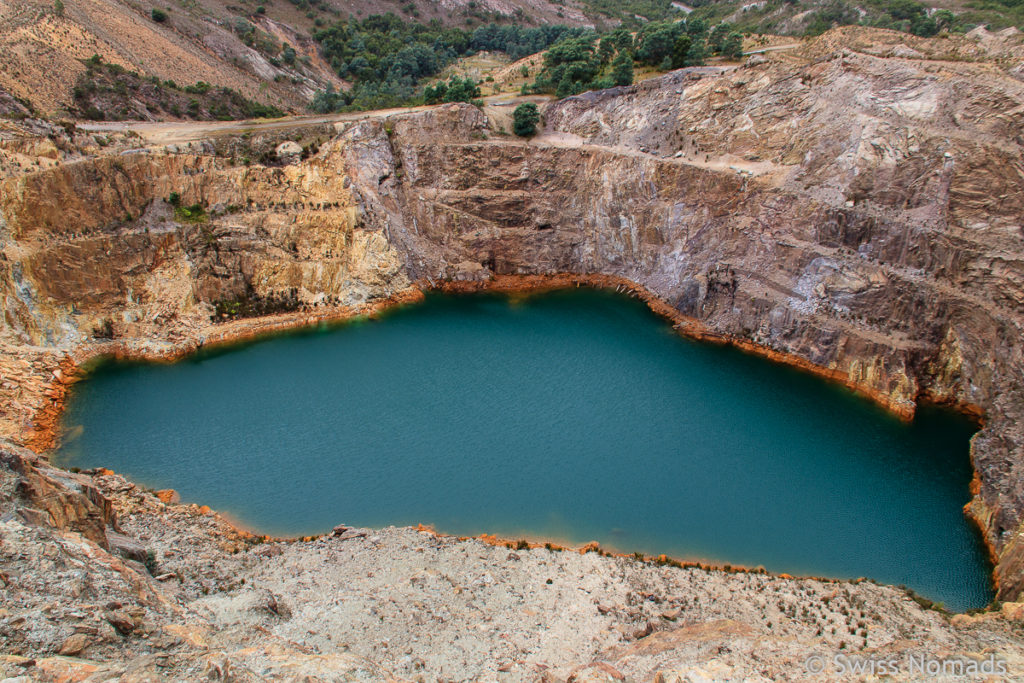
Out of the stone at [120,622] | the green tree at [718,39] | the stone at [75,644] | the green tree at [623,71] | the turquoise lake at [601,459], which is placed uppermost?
the green tree at [718,39]

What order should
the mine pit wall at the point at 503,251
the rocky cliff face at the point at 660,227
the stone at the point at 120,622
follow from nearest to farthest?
the stone at the point at 120,622 < the rocky cliff face at the point at 660,227 < the mine pit wall at the point at 503,251

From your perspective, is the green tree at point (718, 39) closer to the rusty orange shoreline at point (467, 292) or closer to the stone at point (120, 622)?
the rusty orange shoreline at point (467, 292)

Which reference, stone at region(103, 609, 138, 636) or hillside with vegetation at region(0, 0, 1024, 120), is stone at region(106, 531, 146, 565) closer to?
stone at region(103, 609, 138, 636)

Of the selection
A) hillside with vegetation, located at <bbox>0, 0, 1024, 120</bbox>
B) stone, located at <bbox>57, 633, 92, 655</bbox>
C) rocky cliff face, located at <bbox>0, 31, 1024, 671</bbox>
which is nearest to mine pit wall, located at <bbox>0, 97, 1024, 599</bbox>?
rocky cliff face, located at <bbox>0, 31, 1024, 671</bbox>

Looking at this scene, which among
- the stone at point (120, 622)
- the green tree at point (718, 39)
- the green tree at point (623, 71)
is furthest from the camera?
the green tree at point (718, 39)

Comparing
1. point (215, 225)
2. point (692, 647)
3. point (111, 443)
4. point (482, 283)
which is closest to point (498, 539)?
point (692, 647)

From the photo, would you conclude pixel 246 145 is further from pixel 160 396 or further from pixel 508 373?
pixel 508 373

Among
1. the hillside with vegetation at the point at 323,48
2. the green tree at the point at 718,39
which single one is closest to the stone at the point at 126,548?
the hillside with vegetation at the point at 323,48
